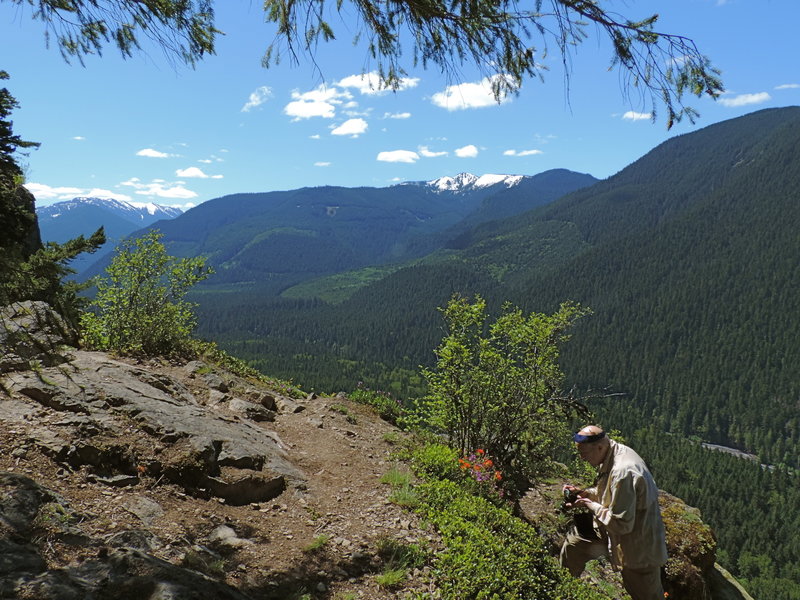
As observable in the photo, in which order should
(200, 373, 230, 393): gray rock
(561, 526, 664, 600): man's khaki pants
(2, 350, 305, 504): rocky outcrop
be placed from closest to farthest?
(561, 526, 664, 600): man's khaki pants → (2, 350, 305, 504): rocky outcrop → (200, 373, 230, 393): gray rock

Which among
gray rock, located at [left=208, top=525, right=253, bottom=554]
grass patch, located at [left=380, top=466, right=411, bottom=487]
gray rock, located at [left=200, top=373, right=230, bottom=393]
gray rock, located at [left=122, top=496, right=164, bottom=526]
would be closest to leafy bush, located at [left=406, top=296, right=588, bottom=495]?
grass patch, located at [left=380, top=466, right=411, bottom=487]

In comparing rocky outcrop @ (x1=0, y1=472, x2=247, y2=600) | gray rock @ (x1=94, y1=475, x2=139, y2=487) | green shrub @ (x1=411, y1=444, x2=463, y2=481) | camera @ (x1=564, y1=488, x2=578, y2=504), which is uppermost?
rocky outcrop @ (x1=0, y1=472, x2=247, y2=600)

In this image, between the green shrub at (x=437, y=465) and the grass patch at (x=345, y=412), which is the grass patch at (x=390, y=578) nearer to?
the green shrub at (x=437, y=465)

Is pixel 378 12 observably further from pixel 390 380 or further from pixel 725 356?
pixel 725 356

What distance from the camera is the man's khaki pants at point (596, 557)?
4816 millimetres

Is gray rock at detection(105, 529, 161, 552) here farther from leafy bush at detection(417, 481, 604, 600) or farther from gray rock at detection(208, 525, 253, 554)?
leafy bush at detection(417, 481, 604, 600)

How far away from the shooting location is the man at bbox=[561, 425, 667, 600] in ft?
15.1

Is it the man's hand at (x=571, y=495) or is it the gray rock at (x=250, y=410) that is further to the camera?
the gray rock at (x=250, y=410)

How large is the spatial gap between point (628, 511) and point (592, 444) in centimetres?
69

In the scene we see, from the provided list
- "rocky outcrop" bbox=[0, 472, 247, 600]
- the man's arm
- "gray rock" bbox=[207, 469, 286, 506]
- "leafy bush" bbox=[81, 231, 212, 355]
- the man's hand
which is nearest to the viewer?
"rocky outcrop" bbox=[0, 472, 247, 600]

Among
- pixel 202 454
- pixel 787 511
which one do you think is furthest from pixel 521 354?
pixel 787 511

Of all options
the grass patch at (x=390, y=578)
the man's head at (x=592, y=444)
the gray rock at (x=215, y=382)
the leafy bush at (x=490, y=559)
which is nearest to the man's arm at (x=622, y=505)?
the man's head at (x=592, y=444)

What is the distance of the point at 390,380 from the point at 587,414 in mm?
168302

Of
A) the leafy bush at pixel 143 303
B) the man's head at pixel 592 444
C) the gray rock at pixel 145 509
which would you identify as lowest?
the gray rock at pixel 145 509
